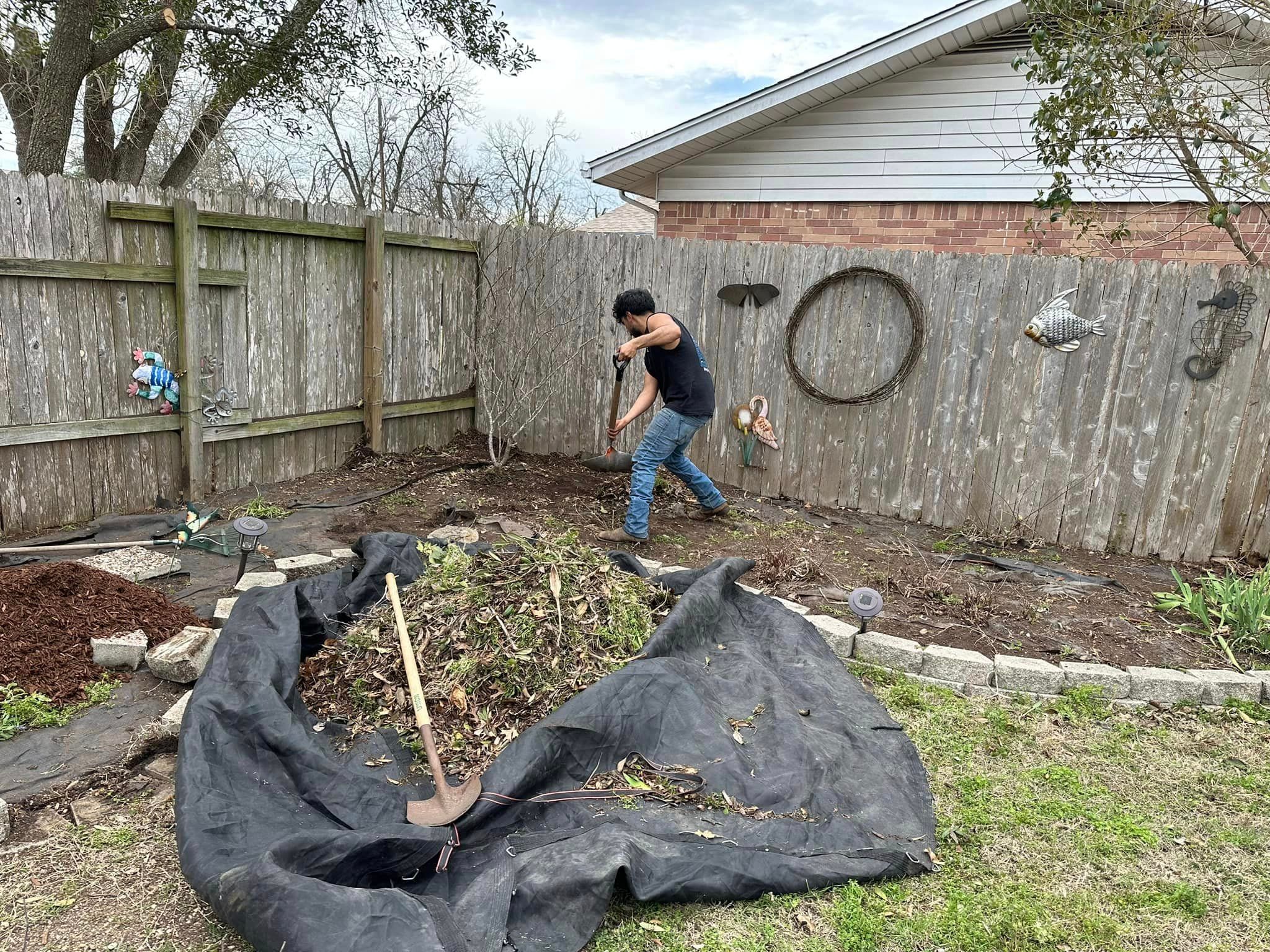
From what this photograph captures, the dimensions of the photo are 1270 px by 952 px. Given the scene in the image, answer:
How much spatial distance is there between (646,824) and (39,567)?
3.24 metres

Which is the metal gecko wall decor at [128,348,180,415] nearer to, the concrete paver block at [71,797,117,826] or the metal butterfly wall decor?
the concrete paver block at [71,797,117,826]

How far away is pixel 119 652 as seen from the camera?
138 inches

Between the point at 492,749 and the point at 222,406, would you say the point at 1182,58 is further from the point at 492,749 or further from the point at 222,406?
the point at 222,406

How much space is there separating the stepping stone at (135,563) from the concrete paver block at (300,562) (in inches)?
21.6

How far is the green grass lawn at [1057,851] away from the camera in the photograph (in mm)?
2371

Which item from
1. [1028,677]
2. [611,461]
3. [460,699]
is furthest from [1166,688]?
[611,461]

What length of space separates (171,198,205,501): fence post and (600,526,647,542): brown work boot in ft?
9.48

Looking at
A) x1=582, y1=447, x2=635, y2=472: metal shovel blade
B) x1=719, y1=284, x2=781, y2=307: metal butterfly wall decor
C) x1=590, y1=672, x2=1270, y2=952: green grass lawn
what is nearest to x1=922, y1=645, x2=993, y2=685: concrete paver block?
x1=590, y1=672, x2=1270, y2=952: green grass lawn

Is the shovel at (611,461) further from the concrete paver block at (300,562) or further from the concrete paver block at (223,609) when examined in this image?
the concrete paver block at (223,609)

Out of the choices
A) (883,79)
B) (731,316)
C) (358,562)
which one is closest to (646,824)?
(358,562)

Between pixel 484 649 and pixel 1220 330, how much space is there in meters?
5.10

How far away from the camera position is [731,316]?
6781mm

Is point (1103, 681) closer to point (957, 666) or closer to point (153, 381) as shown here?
point (957, 666)

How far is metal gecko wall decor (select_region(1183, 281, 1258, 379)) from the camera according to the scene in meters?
5.23
